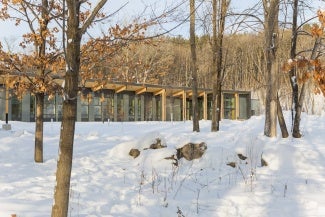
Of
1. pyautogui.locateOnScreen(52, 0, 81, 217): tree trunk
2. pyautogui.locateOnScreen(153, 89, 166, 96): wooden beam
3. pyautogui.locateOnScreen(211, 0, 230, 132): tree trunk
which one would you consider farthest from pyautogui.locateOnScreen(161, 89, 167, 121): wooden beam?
pyautogui.locateOnScreen(52, 0, 81, 217): tree trunk

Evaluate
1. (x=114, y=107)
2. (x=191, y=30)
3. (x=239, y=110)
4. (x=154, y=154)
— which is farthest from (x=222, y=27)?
(x=239, y=110)

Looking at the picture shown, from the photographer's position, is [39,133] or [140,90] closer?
[39,133]

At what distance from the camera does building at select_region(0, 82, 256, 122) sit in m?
31.0

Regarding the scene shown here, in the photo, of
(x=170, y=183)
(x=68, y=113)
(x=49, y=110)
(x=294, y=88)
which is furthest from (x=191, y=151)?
(x=49, y=110)

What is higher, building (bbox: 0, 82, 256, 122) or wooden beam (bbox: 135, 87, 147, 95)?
wooden beam (bbox: 135, 87, 147, 95)

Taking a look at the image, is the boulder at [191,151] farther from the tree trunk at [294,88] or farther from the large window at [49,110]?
the large window at [49,110]

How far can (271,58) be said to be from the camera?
1392 cm

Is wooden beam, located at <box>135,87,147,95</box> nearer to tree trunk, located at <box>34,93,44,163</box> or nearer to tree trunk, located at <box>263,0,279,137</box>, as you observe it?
tree trunk, located at <box>263,0,279,137</box>

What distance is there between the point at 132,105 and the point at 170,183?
1150 inches

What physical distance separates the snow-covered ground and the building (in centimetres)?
2080

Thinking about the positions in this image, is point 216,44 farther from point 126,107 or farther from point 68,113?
point 126,107

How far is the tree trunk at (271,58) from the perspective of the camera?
1366cm

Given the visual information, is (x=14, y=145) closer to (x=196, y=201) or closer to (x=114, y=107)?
(x=196, y=201)

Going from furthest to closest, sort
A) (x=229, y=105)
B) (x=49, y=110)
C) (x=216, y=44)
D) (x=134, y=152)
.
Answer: (x=229, y=105) → (x=49, y=110) → (x=216, y=44) → (x=134, y=152)
